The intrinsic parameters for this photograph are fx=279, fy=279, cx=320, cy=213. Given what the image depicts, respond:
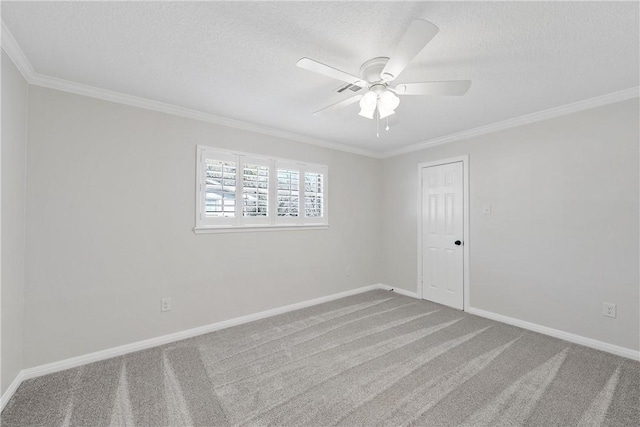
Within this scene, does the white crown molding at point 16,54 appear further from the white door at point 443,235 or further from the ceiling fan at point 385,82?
the white door at point 443,235

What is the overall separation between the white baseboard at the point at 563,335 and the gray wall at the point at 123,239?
8.26ft

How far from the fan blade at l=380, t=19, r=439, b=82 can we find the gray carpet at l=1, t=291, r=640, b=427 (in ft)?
7.02

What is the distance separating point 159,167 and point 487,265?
12.7ft

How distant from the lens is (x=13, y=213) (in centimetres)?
195

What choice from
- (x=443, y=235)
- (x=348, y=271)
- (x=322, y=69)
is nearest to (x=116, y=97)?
(x=322, y=69)

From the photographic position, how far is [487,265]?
3.45 meters

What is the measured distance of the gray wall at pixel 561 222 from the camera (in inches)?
99.0

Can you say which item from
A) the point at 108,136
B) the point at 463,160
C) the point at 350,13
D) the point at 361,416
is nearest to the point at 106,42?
the point at 108,136

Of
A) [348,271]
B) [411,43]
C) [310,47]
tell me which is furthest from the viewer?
[348,271]

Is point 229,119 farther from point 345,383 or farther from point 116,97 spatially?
point 345,383

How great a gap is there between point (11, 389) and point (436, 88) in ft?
11.6

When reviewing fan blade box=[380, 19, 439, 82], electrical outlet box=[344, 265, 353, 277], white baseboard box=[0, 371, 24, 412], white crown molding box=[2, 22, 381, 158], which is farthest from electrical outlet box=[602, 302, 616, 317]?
white baseboard box=[0, 371, 24, 412]

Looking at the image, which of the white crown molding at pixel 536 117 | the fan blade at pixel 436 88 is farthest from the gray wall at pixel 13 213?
the white crown molding at pixel 536 117

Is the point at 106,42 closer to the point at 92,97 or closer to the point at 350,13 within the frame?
the point at 92,97
